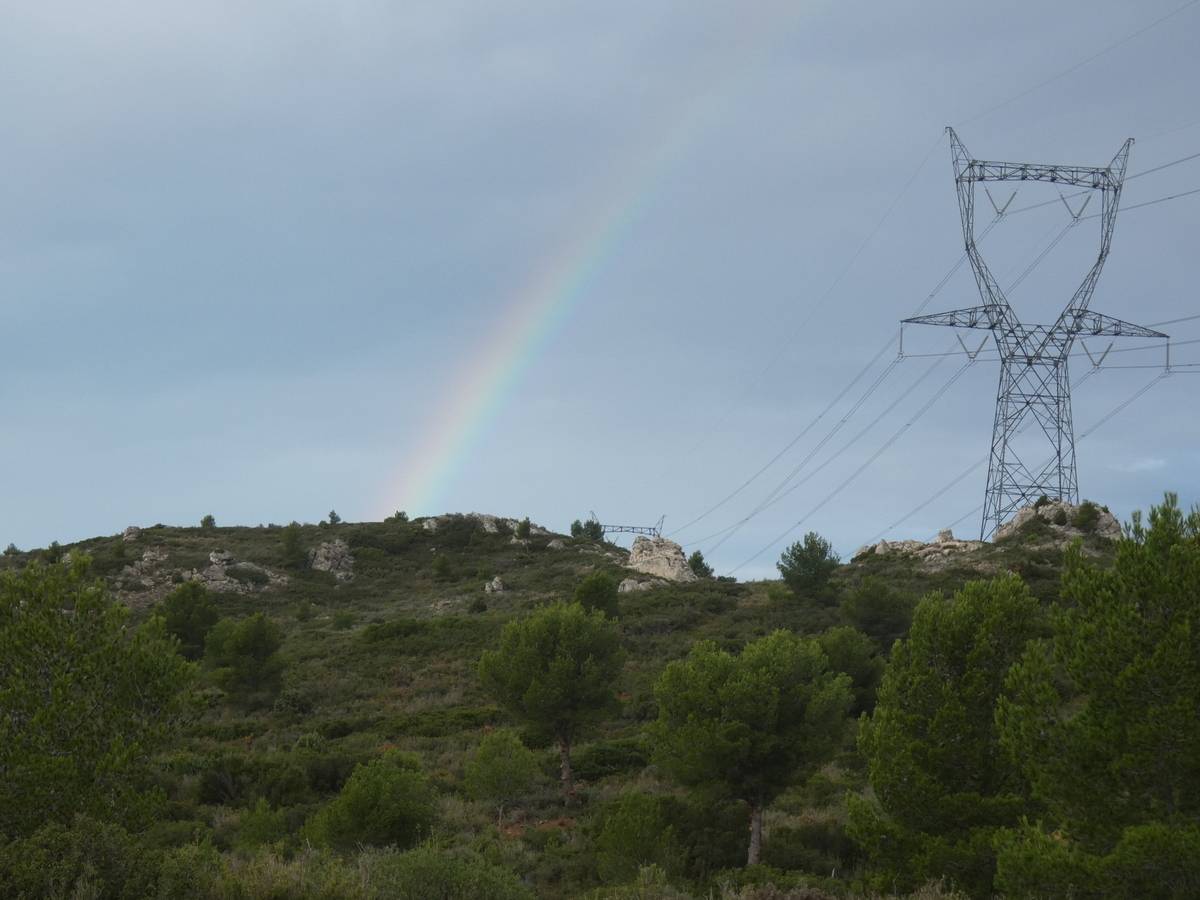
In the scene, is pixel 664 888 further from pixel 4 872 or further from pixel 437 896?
pixel 4 872

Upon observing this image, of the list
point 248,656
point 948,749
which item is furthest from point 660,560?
point 948,749

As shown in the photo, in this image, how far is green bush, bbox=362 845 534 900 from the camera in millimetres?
14547

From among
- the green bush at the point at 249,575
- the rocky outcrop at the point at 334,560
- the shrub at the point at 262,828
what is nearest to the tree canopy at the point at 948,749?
the shrub at the point at 262,828

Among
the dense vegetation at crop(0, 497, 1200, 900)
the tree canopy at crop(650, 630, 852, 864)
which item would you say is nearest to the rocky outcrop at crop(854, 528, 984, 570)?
the dense vegetation at crop(0, 497, 1200, 900)

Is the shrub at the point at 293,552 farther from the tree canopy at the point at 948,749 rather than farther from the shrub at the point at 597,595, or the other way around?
the tree canopy at the point at 948,749

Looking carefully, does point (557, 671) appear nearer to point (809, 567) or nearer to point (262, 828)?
point (262, 828)

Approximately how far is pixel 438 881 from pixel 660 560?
250 ft

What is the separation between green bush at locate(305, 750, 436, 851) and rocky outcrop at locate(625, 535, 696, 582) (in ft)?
204

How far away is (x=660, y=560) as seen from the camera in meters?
90.2

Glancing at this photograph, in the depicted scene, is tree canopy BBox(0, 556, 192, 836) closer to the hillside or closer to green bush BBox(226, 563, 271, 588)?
the hillside

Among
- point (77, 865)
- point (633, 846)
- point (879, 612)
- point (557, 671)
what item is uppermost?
point (879, 612)

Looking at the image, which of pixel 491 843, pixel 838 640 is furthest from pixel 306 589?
pixel 491 843

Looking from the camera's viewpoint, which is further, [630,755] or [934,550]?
[934,550]

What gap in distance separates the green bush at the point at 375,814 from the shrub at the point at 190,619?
108 feet
